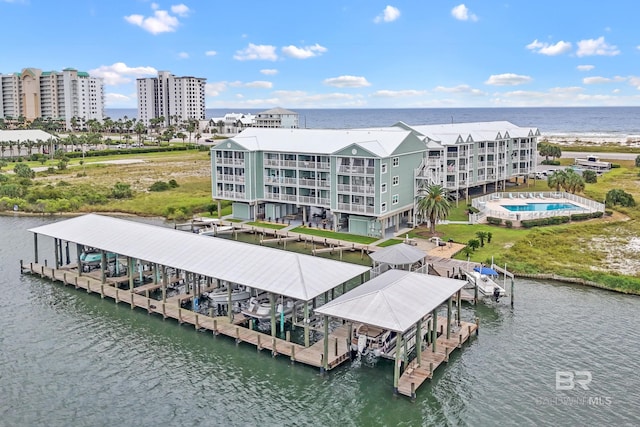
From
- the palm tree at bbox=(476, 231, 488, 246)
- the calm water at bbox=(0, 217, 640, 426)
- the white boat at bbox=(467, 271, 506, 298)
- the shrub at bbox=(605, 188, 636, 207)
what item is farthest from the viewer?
the shrub at bbox=(605, 188, 636, 207)

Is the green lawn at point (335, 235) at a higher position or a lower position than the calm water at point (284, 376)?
higher

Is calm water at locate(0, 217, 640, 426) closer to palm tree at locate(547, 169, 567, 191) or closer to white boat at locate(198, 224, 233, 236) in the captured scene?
white boat at locate(198, 224, 233, 236)

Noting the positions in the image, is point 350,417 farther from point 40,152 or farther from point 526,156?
point 40,152

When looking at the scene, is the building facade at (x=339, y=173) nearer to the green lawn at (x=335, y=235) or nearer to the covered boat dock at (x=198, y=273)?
the green lawn at (x=335, y=235)

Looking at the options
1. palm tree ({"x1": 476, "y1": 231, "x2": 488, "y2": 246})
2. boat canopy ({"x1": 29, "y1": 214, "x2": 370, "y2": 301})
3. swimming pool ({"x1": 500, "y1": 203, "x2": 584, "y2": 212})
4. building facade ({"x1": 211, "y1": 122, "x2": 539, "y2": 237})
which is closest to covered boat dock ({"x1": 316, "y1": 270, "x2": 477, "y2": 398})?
boat canopy ({"x1": 29, "y1": 214, "x2": 370, "y2": 301})

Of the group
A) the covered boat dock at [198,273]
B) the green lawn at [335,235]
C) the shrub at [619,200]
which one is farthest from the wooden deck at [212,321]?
the shrub at [619,200]

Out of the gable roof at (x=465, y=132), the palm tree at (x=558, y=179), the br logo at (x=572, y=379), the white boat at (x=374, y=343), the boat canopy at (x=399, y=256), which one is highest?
the gable roof at (x=465, y=132)

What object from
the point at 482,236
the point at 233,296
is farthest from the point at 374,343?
the point at 482,236
